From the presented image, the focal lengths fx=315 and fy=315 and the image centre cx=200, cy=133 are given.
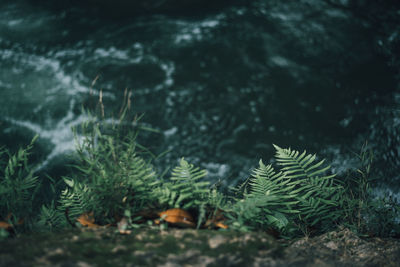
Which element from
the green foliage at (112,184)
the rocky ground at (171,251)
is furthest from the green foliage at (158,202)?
the rocky ground at (171,251)

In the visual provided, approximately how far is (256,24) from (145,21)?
255 cm

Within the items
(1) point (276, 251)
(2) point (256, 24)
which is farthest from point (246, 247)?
(2) point (256, 24)

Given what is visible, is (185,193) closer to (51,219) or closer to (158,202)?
(158,202)

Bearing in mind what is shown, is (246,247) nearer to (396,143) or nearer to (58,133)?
(396,143)

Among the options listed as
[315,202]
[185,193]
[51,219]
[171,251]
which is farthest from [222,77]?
[171,251]

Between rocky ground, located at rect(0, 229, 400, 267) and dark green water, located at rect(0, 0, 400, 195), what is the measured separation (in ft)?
8.03

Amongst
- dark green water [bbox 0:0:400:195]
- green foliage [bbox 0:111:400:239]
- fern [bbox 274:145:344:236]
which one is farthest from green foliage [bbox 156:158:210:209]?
dark green water [bbox 0:0:400:195]

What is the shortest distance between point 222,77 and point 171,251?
4.70m

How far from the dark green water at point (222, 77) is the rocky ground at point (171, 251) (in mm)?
2447

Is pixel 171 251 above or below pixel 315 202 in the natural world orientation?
above

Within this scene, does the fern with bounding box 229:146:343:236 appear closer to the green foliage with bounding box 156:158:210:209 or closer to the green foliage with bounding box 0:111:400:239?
the green foliage with bounding box 0:111:400:239

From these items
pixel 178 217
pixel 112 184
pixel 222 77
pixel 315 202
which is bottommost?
pixel 222 77

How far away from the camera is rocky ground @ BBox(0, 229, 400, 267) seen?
3.93 ft

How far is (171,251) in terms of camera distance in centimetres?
129
